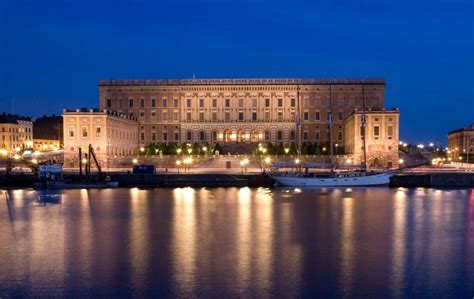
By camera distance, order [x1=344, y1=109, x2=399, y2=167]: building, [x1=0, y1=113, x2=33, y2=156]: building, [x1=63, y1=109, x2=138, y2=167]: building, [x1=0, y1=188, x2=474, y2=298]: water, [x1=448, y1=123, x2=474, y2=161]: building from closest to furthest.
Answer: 1. [x1=0, y1=188, x2=474, y2=298]: water
2. [x1=344, y1=109, x2=399, y2=167]: building
3. [x1=63, y1=109, x2=138, y2=167]: building
4. [x1=0, y1=113, x2=33, y2=156]: building
5. [x1=448, y1=123, x2=474, y2=161]: building

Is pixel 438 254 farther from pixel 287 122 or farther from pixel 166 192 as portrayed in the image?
pixel 287 122

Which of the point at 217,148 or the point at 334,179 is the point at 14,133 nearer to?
the point at 217,148

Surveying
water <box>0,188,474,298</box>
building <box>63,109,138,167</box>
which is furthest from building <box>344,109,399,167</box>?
water <box>0,188,474,298</box>

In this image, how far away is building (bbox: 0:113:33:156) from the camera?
387 ft

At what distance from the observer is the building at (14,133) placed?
387 ft

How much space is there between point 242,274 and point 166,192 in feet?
110

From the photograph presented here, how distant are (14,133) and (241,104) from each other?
174ft

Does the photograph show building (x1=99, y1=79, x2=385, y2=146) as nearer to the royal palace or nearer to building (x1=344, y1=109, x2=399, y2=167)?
the royal palace

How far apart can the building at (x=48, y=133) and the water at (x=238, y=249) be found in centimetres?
10215

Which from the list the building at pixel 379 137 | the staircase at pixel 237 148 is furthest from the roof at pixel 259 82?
the building at pixel 379 137

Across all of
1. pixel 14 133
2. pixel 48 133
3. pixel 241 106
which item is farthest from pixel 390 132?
pixel 48 133

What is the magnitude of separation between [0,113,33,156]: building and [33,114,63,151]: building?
5720 mm

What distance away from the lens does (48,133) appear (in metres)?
144

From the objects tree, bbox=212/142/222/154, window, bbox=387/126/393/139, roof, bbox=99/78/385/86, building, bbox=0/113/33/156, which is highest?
roof, bbox=99/78/385/86
